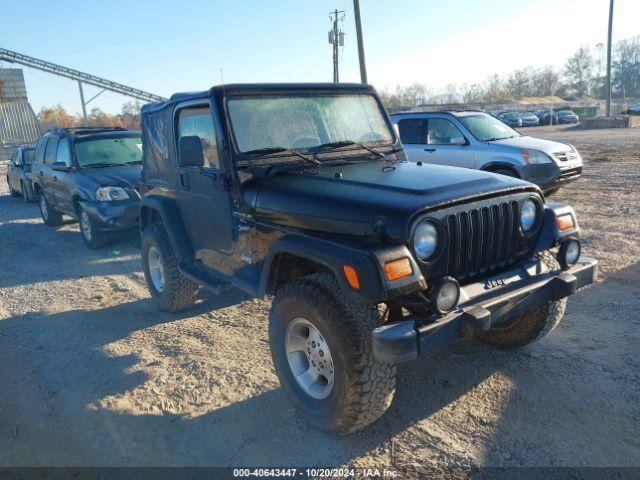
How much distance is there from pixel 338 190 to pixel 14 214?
1127 cm

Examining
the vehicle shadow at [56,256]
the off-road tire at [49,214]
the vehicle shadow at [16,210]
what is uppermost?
the off-road tire at [49,214]

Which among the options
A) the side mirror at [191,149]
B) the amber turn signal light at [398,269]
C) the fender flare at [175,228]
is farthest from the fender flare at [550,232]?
the fender flare at [175,228]

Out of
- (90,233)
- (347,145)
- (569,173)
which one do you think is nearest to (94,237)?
(90,233)

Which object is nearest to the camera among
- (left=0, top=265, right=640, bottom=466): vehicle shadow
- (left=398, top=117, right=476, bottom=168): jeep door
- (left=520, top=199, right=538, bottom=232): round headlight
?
(left=0, top=265, right=640, bottom=466): vehicle shadow

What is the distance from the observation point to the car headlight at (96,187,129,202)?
754 cm

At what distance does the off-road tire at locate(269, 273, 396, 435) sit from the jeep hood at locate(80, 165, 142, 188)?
5.51 m

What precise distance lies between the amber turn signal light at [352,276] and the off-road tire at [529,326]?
5.49 ft

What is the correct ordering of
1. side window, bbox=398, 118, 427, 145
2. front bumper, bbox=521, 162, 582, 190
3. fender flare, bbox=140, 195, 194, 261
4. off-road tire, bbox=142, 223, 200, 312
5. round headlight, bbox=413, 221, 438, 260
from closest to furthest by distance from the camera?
1. round headlight, bbox=413, 221, 438, 260
2. fender flare, bbox=140, 195, 194, 261
3. off-road tire, bbox=142, 223, 200, 312
4. front bumper, bbox=521, 162, 582, 190
5. side window, bbox=398, 118, 427, 145

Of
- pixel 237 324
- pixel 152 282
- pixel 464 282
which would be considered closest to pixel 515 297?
pixel 464 282

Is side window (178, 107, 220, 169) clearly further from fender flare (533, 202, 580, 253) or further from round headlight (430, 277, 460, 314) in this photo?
fender flare (533, 202, 580, 253)

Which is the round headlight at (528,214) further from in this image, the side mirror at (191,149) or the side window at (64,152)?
the side window at (64,152)

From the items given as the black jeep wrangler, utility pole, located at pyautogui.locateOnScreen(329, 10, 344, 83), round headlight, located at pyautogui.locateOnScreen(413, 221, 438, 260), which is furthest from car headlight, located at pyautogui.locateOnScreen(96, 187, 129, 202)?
utility pole, located at pyautogui.locateOnScreen(329, 10, 344, 83)

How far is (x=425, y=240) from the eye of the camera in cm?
286

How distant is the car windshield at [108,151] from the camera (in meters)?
8.42
